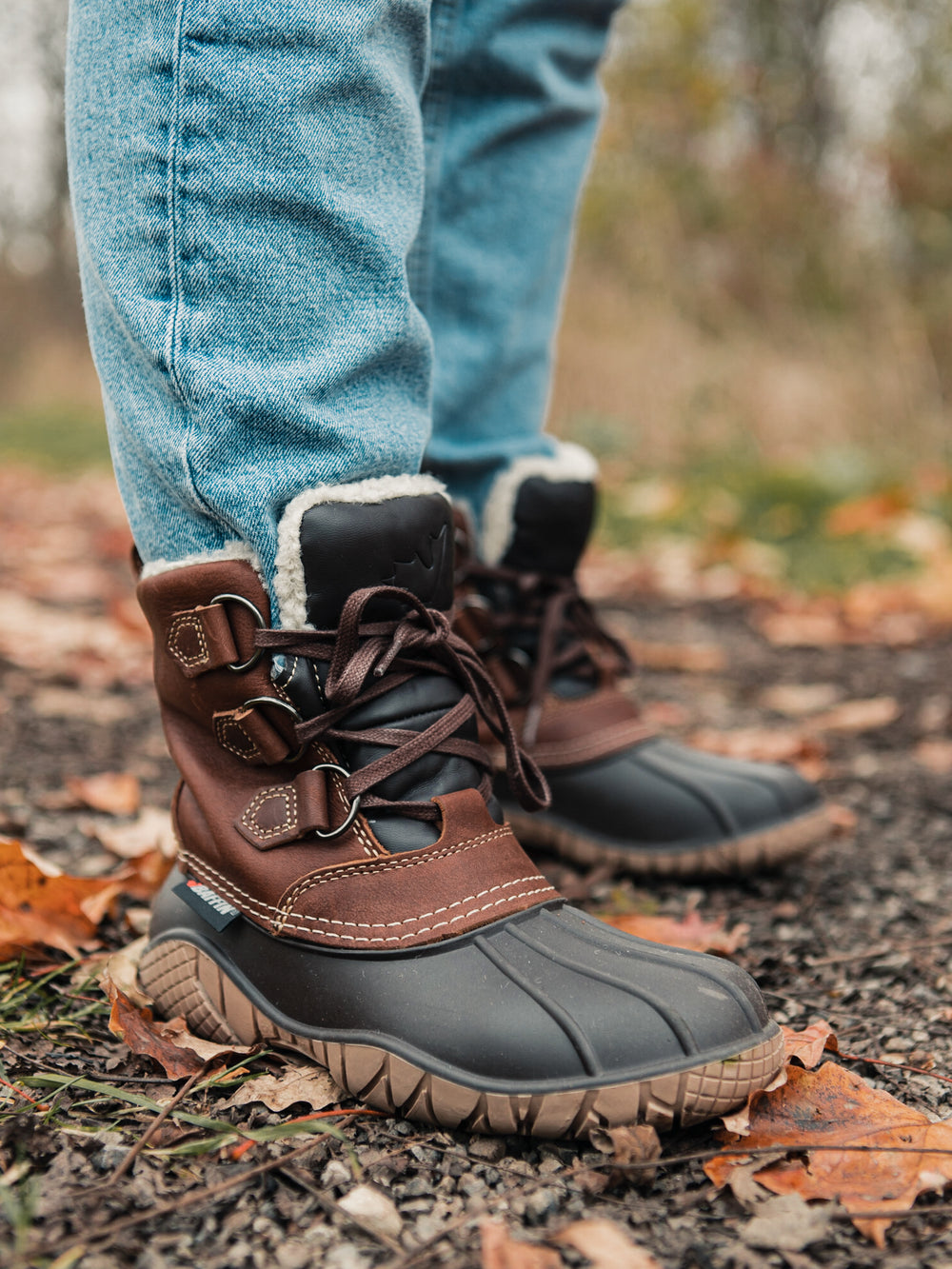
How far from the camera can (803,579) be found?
3.61 metres

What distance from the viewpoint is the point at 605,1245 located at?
28.4 inches

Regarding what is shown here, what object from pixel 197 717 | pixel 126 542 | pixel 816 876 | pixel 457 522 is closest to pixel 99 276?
pixel 197 717

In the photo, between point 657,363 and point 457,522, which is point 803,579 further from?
point 657,363

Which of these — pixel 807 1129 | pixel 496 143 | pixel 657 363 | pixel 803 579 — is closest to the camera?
pixel 807 1129

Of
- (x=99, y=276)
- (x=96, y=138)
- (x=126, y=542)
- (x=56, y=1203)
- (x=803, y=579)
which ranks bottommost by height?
(x=126, y=542)

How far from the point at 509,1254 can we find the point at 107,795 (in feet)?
3.72

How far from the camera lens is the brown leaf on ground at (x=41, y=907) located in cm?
113

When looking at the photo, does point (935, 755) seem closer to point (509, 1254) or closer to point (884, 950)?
point (884, 950)

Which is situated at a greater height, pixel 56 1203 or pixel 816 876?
pixel 56 1203

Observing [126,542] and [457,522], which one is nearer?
[457,522]

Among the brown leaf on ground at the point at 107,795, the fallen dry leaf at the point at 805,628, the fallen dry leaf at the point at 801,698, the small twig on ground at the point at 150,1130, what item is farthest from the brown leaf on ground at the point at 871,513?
the small twig on ground at the point at 150,1130

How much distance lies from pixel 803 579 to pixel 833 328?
3.22m

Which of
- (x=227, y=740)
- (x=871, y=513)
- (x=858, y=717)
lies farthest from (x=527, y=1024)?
(x=871, y=513)

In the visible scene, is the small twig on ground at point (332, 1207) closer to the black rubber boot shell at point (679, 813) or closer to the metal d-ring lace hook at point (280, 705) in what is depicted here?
the metal d-ring lace hook at point (280, 705)
